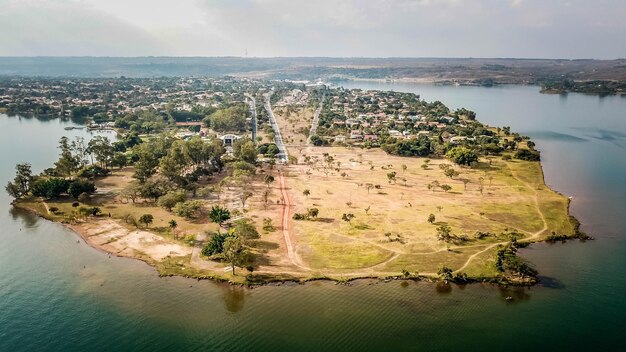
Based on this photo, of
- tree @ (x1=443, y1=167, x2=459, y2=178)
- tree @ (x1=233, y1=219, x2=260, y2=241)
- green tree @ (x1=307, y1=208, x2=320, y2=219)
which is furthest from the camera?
tree @ (x1=443, y1=167, x2=459, y2=178)

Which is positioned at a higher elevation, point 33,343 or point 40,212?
point 40,212

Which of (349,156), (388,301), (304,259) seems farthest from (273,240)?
(349,156)

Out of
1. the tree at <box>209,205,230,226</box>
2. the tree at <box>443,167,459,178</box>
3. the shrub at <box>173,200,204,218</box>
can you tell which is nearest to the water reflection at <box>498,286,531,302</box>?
the tree at <box>209,205,230,226</box>

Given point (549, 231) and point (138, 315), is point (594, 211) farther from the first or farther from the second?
point (138, 315)

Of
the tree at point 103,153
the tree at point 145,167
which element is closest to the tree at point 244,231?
the tree at point 145,167

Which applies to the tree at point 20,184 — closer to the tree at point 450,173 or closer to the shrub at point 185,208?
the shrub at point 185,208

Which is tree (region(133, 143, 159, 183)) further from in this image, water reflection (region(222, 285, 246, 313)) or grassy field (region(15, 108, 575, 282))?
water reflection (region(222, 285, 246, 313))
